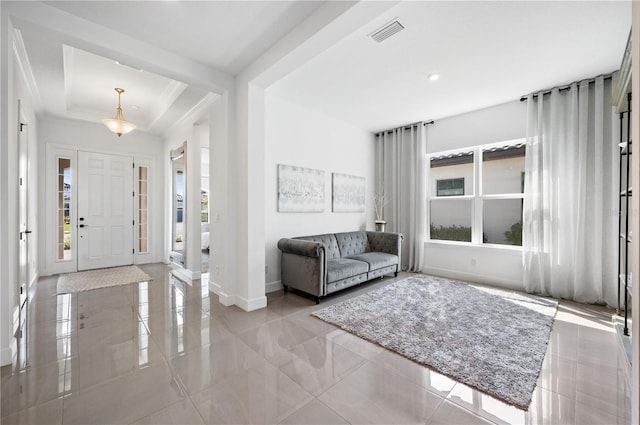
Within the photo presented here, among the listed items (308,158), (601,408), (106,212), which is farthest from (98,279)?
(601,408)

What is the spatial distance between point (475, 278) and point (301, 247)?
3.09 m

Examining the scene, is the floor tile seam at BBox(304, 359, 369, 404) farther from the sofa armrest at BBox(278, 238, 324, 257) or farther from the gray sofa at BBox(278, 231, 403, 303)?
the sofa armrest at BBox(278, 238, 324, 257)

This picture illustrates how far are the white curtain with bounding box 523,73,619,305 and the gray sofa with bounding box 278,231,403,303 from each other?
2.03m

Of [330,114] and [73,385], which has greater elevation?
[330,114]

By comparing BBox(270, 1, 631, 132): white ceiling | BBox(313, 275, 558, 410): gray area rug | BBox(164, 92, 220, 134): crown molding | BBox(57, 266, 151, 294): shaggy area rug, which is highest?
BBox(270, 1, 631, 132): white ceiling

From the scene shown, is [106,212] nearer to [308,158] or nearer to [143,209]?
[143,209]

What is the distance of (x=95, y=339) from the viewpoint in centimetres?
249

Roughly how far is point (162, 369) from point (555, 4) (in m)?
4.25

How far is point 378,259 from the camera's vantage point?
4332mm

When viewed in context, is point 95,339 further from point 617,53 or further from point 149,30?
point 617,53

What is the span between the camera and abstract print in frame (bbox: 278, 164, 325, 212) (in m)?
4.20

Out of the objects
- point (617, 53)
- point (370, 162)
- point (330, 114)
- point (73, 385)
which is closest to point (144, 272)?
point (73, 385)

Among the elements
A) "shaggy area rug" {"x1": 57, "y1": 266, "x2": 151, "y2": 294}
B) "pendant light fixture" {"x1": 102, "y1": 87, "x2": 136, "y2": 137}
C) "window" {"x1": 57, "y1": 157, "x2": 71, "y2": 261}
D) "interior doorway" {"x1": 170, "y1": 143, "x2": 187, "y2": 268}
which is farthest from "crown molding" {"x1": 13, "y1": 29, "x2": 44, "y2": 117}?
"shaggy area rug" {"x1": 57, "y1": 266, "x2": 151, "y2": 294}

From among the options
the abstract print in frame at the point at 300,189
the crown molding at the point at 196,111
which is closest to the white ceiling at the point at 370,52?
the crown molding at the point at 196,111
